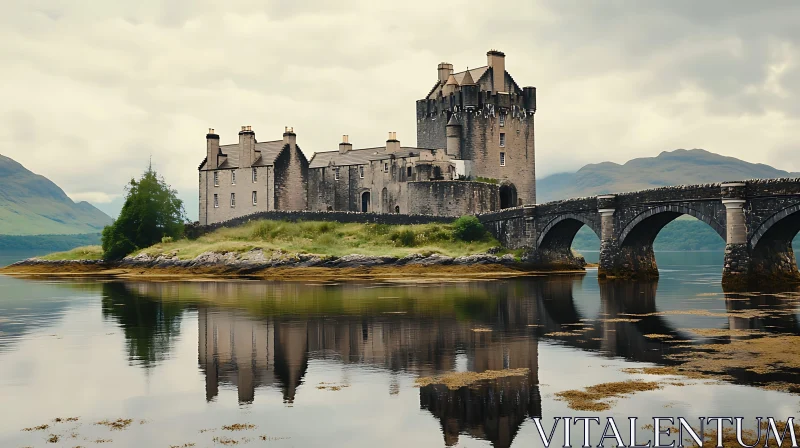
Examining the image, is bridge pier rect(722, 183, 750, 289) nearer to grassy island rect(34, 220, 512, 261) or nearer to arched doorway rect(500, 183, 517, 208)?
grassy island rect(34, 220, 512, 261)

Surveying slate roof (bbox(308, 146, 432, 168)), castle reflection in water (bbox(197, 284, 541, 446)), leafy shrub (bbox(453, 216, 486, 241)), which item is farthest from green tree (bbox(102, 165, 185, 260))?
castle reflection in water (bbox(197, 284, 541, 446))

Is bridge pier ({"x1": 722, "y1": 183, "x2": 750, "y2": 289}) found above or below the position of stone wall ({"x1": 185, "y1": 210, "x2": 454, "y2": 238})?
below

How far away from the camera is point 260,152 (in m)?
86.9

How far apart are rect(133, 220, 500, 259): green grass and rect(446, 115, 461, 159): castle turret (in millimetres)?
13197

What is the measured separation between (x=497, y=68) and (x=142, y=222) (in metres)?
42.4

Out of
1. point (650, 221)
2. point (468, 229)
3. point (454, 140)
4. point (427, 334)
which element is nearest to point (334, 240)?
point (468, 229)

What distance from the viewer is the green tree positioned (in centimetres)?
8356

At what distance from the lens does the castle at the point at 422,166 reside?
85000mm

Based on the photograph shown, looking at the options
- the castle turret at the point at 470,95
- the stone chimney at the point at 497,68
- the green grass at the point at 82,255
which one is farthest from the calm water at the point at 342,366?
the stone chimney at the point at 497,68

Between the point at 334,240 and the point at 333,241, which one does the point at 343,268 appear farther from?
the point at 334,240

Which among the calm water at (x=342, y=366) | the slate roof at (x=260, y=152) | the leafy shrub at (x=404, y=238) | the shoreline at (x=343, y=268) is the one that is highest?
the slate roof at (x=260, y=152)

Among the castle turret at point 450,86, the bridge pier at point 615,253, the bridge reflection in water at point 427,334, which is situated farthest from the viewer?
the castle turret at point 450,86

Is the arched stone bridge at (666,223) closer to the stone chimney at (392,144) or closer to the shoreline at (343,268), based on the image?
the shoreline at (343,268)

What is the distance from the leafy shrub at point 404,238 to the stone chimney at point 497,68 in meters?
23.2
